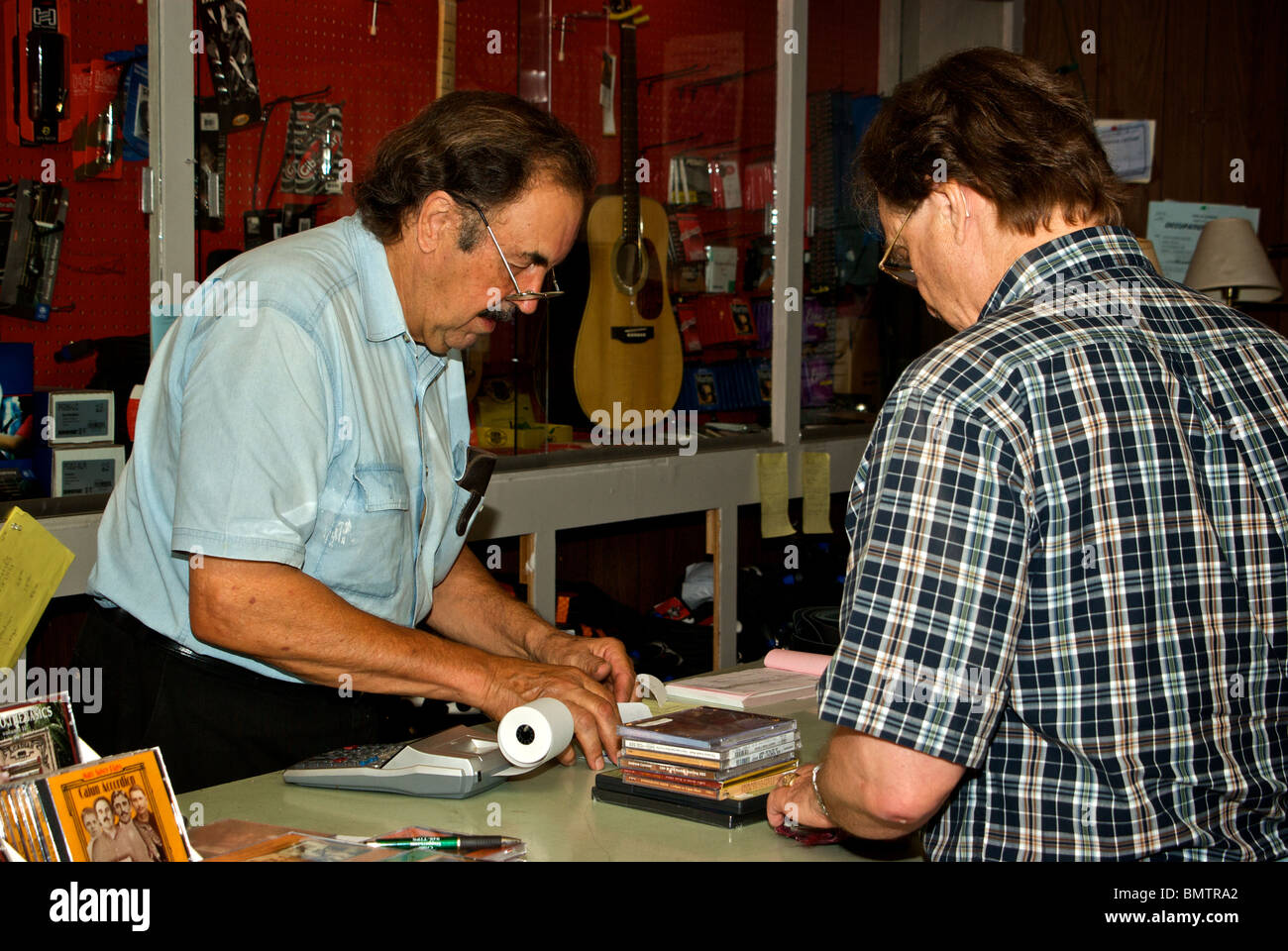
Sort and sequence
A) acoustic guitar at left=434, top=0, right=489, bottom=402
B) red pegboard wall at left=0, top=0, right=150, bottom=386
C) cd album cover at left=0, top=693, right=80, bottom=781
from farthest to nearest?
acoustic guitar at left=434, top=0, right=489, bottom=402 → red pegboard wall at left=0, top=0, right=150, bottom=386 → cd album cover at left=0, top=693, right=80, bottom=781

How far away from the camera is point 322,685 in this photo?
70.4 inches

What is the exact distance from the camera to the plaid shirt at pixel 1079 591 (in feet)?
3.41

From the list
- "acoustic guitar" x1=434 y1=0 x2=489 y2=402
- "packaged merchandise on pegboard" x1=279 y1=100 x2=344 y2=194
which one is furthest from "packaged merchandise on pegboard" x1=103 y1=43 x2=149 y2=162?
"acoustic guitar" x1=434 y1=0 x2=489 y2=402

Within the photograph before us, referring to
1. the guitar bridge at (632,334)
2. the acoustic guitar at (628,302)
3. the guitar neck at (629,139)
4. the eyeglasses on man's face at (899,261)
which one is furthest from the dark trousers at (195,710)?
the guitar neck at (629,139)

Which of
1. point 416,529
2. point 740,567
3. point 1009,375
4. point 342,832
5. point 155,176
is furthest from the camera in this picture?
point 740,567

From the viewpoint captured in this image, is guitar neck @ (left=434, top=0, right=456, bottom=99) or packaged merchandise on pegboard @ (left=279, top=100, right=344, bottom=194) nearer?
packaged merchandise on pegboard @ (left=279, top=100, right=344, bottom=194)

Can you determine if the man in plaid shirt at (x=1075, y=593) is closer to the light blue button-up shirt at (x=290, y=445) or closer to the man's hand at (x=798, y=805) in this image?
the man's hand at (x=798, y=805)

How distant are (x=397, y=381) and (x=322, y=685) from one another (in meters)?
0.46

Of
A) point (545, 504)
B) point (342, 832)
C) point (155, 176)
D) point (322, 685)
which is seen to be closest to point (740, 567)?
point (545, 504)

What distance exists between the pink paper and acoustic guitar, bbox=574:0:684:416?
1.52 m

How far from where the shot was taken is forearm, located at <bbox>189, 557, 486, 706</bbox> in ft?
5.23

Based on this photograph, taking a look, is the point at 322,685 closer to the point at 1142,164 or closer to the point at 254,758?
the point at 254,758

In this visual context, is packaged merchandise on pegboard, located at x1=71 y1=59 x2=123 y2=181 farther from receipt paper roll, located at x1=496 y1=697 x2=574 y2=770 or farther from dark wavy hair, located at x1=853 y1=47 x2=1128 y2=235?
dark wavy hair, located at x1=853 y1=47 x2=1128 y2=235

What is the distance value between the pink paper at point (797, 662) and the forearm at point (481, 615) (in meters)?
0.44
